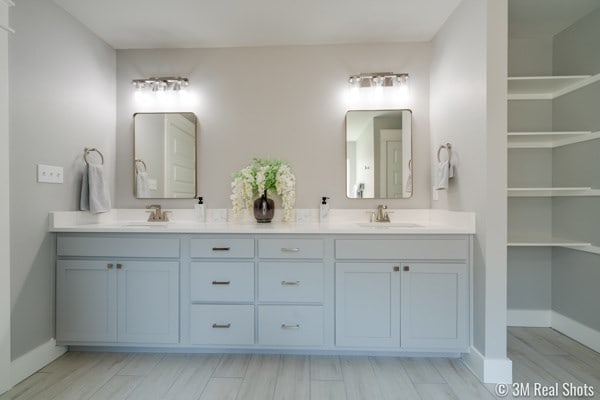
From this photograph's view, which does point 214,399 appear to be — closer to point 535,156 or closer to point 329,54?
point 329,54

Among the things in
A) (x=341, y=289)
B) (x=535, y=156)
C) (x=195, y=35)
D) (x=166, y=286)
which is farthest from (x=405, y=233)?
(x=195, y=35)

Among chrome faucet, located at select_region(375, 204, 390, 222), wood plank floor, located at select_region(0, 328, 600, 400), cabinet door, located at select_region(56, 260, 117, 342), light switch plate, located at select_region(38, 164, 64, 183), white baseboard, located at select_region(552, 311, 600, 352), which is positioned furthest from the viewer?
chrome faucet, located at select_region(375, 204, 390, 222)

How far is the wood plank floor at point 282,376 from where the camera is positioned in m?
1.75

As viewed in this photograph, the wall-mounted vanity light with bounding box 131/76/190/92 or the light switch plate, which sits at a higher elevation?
the wall-mounted vanity light with bounding box 131/76/190/92

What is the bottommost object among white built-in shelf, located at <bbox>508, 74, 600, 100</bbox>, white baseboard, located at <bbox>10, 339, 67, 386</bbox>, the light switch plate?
white baseboard, located at <bbox>10, 339, 67, 386</bbox>

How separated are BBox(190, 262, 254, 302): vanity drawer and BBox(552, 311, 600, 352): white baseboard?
2.40 m

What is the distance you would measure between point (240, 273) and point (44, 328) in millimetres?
1318

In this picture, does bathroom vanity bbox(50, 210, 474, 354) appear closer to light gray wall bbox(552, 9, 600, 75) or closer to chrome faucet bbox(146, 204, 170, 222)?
chrome faucet bbox(146, 204, 170, 222)

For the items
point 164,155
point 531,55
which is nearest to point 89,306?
point 164,155

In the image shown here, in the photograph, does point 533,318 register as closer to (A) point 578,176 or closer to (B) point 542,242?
(B) point 542,242

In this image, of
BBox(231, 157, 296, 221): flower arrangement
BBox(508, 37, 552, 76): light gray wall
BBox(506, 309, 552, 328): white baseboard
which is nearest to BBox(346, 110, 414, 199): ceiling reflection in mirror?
BBox(231, 157, 296, 221): flower arrangement

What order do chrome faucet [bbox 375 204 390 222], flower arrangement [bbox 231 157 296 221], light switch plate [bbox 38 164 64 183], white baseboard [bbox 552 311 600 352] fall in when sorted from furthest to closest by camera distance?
1. chrome faucet [bbox 375 204 390 222]
2. flower arrangement [bbox 231 157 296 221]
3. white baseboard [bbox 552 311 600 352]
4. light switch plate [bbox 38 164 64 183]

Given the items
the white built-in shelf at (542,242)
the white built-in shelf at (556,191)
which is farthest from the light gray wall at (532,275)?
the white built-in shelf at (556,191)

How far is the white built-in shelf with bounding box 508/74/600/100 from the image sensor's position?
219 cm
